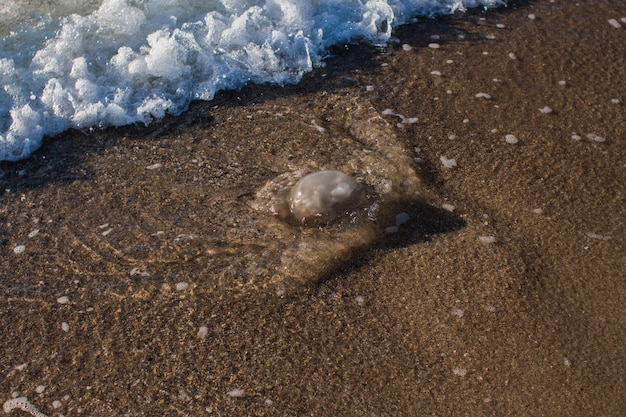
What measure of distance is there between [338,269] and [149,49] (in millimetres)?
1993

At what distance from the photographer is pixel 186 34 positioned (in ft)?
13.4

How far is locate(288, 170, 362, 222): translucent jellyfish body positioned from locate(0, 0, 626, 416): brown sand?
22cm

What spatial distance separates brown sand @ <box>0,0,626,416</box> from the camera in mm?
2389

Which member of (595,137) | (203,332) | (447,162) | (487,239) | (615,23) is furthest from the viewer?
(615,23)

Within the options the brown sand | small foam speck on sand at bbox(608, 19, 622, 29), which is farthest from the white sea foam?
small foam speck on sand at bbox(608, 19, 622, 29)

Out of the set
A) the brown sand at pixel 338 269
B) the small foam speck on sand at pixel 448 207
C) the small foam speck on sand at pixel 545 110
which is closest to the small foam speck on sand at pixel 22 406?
the brown sand at pixel 338 269

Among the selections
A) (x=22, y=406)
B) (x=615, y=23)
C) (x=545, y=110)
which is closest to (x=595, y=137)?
(x=545, y=110)

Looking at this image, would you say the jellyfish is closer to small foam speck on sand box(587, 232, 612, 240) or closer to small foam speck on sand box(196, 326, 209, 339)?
small foam speck on sand box(196, 326, 209, 339)

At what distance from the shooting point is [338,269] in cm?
279

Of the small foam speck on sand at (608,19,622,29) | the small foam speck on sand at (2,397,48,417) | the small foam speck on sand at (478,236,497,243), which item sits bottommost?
the small foam speck on sand at (608,19,622,29)

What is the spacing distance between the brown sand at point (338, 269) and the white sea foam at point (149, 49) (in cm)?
15

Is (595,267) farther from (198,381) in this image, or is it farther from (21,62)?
(21,62)

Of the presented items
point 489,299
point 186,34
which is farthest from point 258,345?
point 186,34

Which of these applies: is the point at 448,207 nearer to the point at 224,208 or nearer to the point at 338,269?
the point at 338,269
